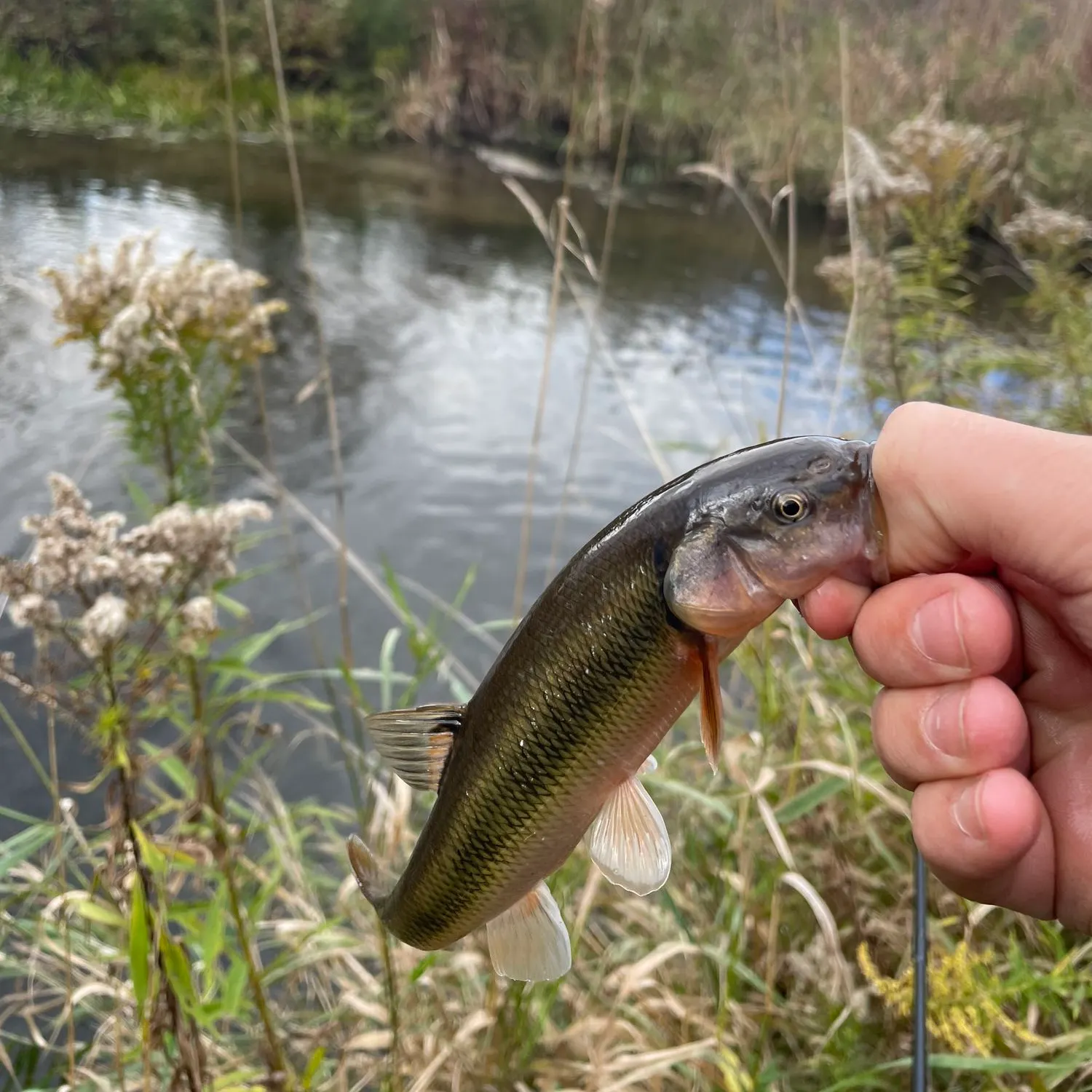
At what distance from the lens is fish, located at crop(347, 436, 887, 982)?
1253 millimetres

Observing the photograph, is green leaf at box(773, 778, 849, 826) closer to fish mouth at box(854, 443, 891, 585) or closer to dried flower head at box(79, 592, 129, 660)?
fish mouth at box(854, 443, 891, 585)

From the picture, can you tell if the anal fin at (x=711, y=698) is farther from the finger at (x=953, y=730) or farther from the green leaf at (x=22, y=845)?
the green leaf at (x=22, y=845)

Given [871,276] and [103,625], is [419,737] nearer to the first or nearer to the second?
[103,625]

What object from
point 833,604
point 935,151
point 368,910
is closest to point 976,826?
point 833,604

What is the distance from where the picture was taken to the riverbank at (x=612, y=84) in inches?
413

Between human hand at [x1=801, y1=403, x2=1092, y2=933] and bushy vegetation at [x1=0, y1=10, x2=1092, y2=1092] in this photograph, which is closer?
human hand at [x1=801, y1=403, x2=1092, y2=933]

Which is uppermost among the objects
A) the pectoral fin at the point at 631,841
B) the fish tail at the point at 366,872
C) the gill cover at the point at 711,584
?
the gill cover at the point at 711,584

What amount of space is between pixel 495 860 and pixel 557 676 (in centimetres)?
31

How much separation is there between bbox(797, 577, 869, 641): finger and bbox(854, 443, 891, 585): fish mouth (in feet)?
0.24

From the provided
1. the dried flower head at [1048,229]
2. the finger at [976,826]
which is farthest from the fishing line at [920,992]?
the dried flower head at [1048,229]

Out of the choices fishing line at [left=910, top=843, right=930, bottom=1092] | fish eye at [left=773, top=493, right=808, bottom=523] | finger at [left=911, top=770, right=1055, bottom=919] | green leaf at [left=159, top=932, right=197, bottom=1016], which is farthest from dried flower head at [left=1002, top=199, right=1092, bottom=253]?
green leaf at [left=159, top=932, right=197, bottom=1016]

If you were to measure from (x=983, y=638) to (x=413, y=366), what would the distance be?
721 cm

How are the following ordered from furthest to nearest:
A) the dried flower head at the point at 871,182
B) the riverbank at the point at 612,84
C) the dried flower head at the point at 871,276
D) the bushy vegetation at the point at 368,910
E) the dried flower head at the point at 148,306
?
the riverbank at the point at 612,84 < the dried flower head at the point at 871,276 < the dried flower head at the point at 871,182 < the dried flower head at the point at 148,306 < the bushy vegetation at the point at 368,910

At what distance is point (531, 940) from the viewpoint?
1.42 m
